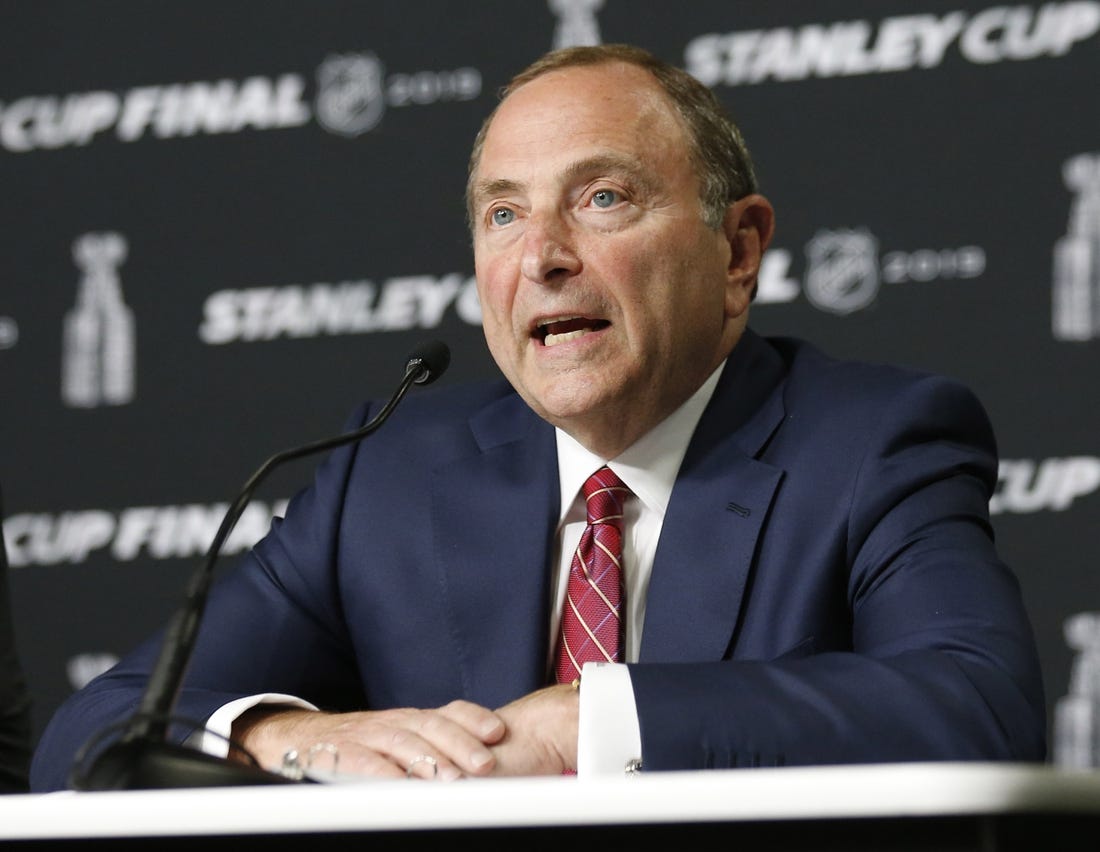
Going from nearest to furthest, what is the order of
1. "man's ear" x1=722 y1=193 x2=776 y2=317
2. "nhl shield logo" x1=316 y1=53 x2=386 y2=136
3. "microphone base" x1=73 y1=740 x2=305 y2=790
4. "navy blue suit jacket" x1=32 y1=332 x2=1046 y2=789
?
"microphone base" x1=73 y1=740 x2=305 y2=790, "navy blue suit jacket" x1=32 y1=332 x2=1046 y2=789, "man's ear" x1=722 y1=193 x2=776 y2=317, "nhl shield logo" x1=316 y1=53 x2=386 y2=136

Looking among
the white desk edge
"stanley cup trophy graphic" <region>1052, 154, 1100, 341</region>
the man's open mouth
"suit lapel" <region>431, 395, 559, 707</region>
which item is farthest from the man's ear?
the white desk edge

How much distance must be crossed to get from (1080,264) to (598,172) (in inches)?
47.0

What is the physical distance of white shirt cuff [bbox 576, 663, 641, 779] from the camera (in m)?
1.41

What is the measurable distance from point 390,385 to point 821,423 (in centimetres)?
131

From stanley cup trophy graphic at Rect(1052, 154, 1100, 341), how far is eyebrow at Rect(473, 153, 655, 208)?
3.56 feet

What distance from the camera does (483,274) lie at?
217 centimetres

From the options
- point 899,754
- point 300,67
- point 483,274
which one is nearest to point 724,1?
point 300,67

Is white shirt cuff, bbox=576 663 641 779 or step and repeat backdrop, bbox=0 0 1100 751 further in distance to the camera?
step and repeat backdrop, bbox=0 0 1100 751

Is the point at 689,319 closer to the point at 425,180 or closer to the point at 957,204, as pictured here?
the point at 957,204

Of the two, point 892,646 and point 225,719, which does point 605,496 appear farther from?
point 225,719

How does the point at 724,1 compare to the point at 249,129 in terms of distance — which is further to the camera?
the point at 249,129

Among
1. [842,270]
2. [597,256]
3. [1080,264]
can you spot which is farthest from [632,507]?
[1080,264]

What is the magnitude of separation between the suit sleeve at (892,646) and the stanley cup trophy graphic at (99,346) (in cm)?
181

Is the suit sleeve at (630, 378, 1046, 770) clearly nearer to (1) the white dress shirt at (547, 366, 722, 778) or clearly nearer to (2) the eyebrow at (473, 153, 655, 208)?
(1) the white dress shirt at (547, 366, 722, 778)
